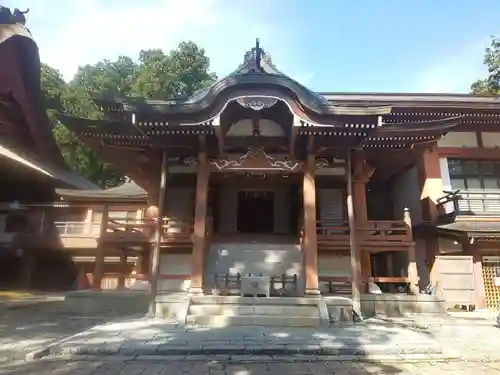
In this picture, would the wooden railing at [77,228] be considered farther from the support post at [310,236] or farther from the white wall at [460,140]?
the white wall at [460,140]

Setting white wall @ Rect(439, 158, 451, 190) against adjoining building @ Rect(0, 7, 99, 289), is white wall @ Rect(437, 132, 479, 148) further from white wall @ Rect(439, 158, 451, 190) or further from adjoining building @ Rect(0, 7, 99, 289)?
adjoining building @ Rect(0, 7, 99, 289)

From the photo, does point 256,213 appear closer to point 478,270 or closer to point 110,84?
point 478,270

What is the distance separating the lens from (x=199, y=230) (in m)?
9.36

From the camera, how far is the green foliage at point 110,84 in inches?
1144

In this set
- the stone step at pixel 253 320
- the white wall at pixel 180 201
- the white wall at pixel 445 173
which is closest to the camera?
the stone step at pixel 253 320

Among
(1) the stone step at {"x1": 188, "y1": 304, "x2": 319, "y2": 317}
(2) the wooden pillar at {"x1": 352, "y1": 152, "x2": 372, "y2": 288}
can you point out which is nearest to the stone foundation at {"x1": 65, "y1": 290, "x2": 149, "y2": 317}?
(1) the stone step at {"x1": 188, "y1": 304, "x2": 319, "y2": 317}

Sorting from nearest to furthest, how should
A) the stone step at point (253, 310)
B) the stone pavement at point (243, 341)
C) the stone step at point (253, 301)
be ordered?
the stone pavement at point (243, 341) < the stone step at point (253, 310) < the stone step at point (253, 301)

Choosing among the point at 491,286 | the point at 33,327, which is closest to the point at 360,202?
the point at 491,286

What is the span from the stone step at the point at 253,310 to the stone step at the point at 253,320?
15cm

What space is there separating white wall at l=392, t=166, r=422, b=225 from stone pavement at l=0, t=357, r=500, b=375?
8767mm

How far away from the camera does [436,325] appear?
8195mm

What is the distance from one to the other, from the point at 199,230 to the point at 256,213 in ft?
21.4

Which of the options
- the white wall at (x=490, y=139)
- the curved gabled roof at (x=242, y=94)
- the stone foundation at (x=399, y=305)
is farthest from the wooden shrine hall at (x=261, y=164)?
the white wall at (x=490, y=139)

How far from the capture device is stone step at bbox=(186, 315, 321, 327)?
7773mm
